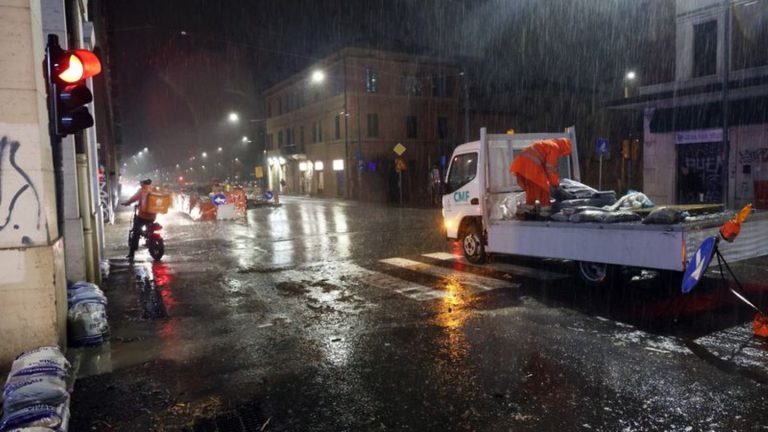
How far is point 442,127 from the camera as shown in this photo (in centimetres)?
4506

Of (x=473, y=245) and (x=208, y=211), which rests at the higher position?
(x=208, y=211)

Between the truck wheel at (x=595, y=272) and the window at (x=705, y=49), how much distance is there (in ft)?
51.6

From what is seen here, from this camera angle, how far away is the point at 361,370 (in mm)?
5105

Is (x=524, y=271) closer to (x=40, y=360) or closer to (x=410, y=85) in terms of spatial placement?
(x=40, y=360)

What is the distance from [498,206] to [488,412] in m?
5.95

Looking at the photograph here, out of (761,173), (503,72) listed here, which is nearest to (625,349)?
(761,173)

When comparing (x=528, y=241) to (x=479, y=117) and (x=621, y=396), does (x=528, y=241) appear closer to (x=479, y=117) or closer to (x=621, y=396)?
(x=621, y=396)

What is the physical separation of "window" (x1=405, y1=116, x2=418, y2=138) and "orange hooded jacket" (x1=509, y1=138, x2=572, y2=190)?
3499 cm

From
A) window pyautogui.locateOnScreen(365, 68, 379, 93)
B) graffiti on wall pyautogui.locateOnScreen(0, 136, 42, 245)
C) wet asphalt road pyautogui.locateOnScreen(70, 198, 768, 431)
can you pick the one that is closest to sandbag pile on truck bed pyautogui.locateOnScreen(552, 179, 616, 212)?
wet asphalt road pyautogui.locateOnScreen(70, 198, 768, 431)

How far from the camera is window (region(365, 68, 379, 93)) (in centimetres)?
4162

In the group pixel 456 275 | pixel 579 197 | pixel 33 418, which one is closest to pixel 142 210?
pixel 456 275

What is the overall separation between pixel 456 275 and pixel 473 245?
1227 millimetres

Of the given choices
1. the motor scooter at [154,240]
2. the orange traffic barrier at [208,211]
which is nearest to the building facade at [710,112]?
the motor scooter at [154,240]

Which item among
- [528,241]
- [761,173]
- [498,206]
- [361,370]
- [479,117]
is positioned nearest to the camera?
[361,370]
